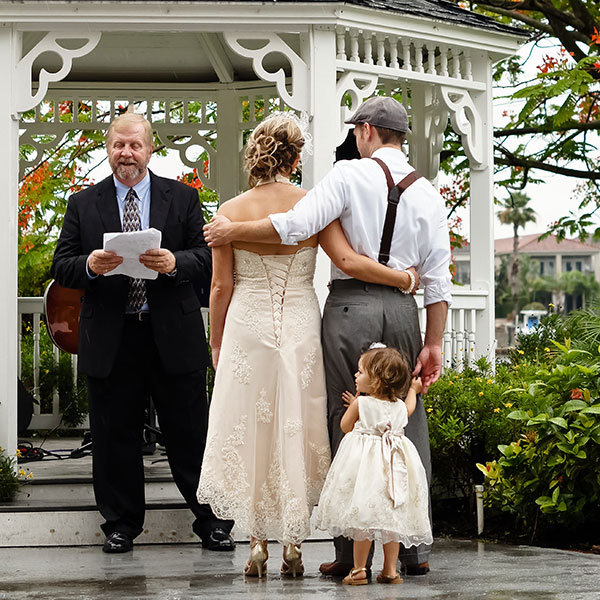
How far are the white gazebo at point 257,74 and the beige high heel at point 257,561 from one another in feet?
7.25

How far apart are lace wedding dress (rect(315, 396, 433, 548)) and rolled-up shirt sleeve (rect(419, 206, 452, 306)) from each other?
538mm

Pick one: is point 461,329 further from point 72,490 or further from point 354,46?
point 72,490

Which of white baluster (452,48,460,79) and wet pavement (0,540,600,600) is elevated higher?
white baluster (452,48,460,79)

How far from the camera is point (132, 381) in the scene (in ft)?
19.6

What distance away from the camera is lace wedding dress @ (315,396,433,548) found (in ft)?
15.7

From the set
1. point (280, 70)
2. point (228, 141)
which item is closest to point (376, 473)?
point (280, 70)

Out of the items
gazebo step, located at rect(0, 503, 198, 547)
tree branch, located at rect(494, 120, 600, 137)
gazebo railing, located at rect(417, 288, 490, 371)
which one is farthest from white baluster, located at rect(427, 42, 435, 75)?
gazebo step, located at rect(0, 503, 198, 547)

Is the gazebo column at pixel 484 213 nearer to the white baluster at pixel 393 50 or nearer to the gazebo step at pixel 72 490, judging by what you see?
the white baluster at pixel 393 50

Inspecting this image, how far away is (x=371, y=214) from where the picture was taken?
499 centimetres

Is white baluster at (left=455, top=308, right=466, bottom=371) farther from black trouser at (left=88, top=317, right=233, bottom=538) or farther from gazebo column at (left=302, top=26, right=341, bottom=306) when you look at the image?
black trouser at (left=88, top=317, right=233, bottom=538)

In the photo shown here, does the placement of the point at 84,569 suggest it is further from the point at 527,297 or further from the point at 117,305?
the point at 527,297

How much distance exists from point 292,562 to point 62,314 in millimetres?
3282

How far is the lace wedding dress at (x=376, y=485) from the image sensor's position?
4.79 m

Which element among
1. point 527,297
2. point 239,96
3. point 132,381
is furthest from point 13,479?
point 527,297
